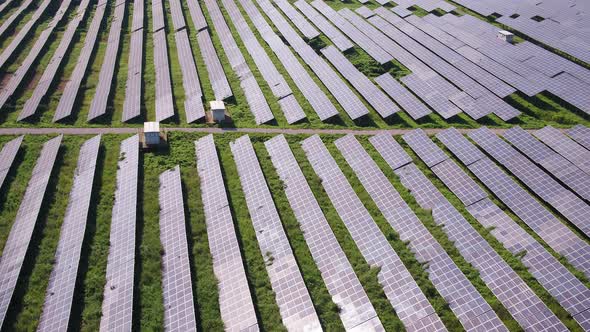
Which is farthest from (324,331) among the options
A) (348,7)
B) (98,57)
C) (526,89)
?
(348,7)

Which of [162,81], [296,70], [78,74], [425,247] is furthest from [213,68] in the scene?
[425,247]

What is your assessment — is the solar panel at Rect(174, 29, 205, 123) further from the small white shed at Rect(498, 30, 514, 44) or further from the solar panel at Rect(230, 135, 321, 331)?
the small white shed at Rect(498, 30, 514, 44)

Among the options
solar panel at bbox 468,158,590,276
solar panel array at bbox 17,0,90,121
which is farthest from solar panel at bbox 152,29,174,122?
solar panel at bbox 468,158,590,276

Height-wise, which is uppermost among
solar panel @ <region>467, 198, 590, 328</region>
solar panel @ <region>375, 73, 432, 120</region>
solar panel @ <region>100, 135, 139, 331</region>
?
solar panel @ <region>100, 135, 139, 331</region>

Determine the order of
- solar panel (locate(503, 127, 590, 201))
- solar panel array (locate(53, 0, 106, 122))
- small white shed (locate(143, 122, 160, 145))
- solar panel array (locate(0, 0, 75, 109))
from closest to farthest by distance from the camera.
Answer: solar panel (locate(503, 127, 590, 201)) < small white shed (locate(143, 122, 160, 145)) < solar panel array (locate(53, 0, 106, 122)) < solar panel array (locate(0, 0, 75, 109))

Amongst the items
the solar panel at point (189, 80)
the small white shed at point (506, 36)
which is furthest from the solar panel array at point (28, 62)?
the small white shed at point (506, 36)

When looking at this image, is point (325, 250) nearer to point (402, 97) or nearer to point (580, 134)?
point (402, 97)
